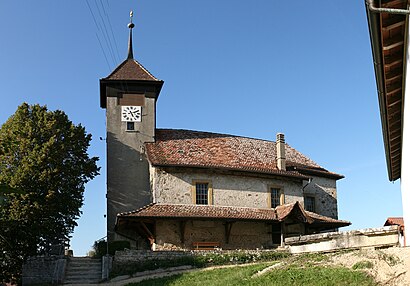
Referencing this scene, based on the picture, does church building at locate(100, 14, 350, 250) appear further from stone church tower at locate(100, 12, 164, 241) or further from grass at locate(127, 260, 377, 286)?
grass at locate(127, 260, 377, 286)

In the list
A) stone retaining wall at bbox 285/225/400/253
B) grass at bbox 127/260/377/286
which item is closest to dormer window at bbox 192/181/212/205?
stone retaining wall at bbox 285/225/400/253

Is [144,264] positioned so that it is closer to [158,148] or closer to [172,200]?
[172,200]

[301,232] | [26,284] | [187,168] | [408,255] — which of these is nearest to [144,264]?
[26,284]

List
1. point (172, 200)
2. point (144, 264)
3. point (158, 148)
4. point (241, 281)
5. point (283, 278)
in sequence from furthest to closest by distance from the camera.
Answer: point (158, 148) → point (172, 200) → point (144, 264) → point (241, 281) → point (283, 278)

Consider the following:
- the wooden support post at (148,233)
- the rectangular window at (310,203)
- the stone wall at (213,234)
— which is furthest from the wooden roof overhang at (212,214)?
the rectangular window at (310,203)

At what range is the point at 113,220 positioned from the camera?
30016mm

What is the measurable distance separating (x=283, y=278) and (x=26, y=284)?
48.5ft

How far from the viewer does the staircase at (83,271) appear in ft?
74.0

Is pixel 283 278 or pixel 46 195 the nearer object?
pixel 283 278

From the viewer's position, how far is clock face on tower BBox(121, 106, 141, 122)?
32031 millimetres

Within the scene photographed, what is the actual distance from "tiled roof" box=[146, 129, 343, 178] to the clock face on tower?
165 cm

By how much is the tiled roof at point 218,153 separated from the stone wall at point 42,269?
24.9ft

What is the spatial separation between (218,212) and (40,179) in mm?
9957

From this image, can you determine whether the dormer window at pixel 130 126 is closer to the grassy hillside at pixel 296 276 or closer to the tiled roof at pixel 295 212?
the tiled roof at pixel 295 212
